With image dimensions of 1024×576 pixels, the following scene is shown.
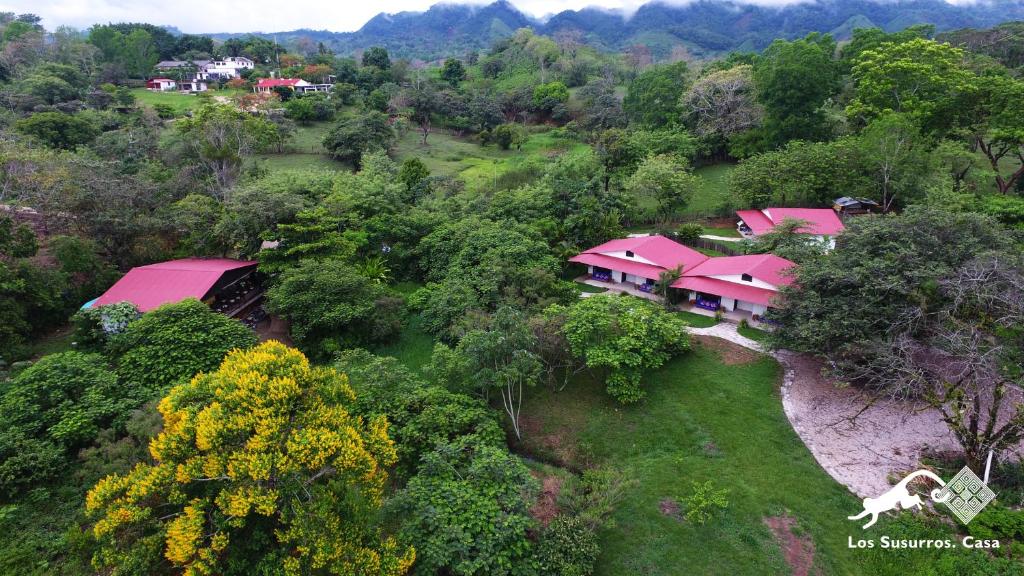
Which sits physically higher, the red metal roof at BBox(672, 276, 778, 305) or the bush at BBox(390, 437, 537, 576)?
the red metal roof at BBox(672, 276, 778, 305)

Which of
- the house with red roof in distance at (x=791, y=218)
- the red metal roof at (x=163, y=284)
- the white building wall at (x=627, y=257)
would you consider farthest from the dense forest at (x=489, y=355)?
the white building wall at (x=627, y=257)

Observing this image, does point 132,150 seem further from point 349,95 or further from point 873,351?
point 873,351

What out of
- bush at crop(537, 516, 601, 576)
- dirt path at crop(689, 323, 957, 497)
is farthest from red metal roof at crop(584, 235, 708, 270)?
bush at crop(537, 516, 601, 576)

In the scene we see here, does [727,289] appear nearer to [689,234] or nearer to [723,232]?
[689,234]

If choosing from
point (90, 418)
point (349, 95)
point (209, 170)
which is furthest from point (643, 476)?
point (349, 95)

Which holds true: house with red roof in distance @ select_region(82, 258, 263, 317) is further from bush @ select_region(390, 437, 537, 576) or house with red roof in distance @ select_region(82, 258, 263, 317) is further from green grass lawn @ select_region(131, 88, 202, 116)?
green grass lawn @ select_region(131, 88, 202, 116)

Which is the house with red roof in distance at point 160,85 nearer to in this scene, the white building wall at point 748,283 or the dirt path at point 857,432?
the white building wall at point 748,283

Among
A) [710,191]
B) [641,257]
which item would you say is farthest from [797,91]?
[641,257]
